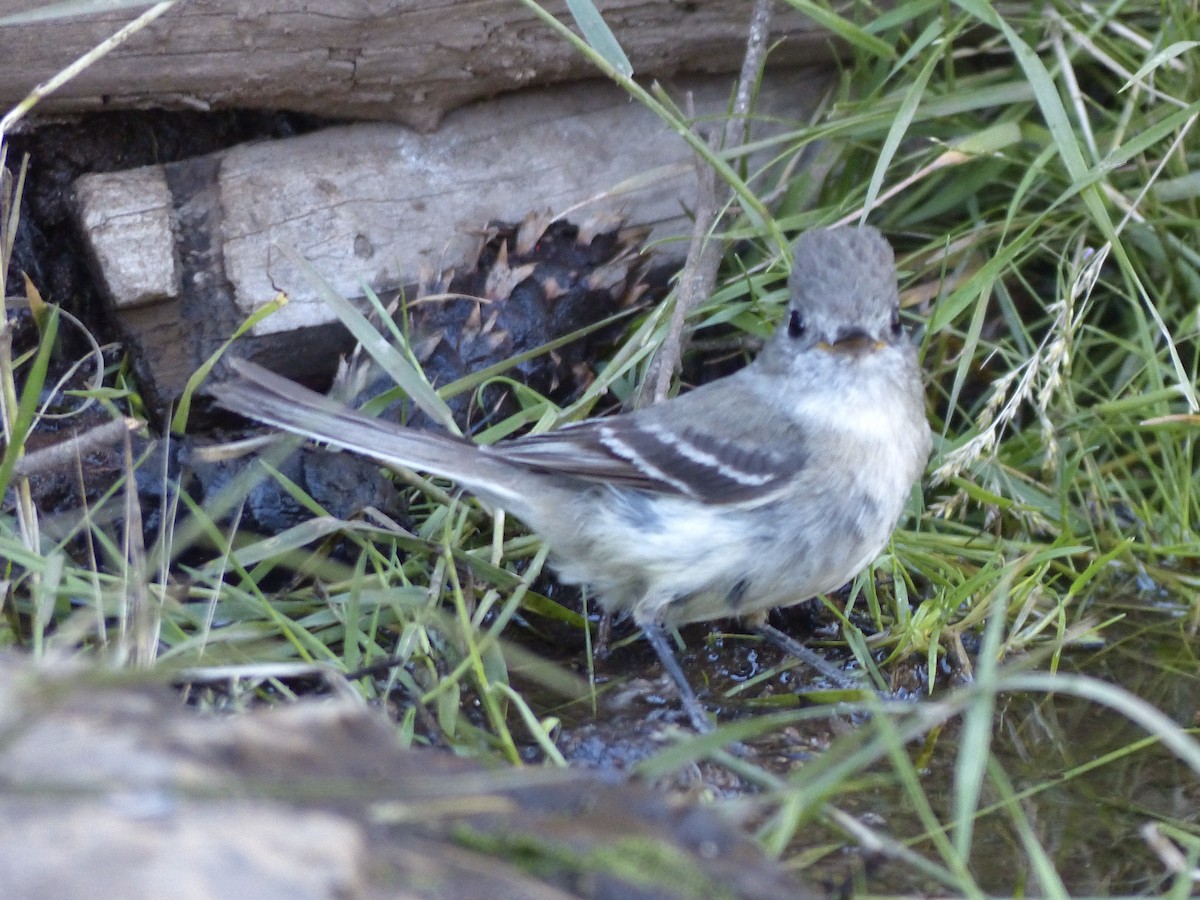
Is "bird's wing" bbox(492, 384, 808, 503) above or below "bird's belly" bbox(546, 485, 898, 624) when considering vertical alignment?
above

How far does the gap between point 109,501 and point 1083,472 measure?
120 inches

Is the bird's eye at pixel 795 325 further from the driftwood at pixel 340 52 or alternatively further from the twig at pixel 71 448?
the twig at pixel 71 448

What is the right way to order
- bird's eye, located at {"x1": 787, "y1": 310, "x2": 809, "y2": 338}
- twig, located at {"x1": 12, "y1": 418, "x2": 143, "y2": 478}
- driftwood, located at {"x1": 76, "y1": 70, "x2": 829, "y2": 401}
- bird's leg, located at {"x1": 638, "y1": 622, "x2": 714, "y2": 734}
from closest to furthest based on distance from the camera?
twig, located at {"x1": 12, "y1": 418, "x2": 143, "y2": 478} < bird's leg, located at {"x1": 638, "y1": 622, "x2": 714, "y2": 734} < bird's eye, located at {"x1": 787, "y1": 310, "x2": 809, "y2": 338} < driftwood, located at {"x1": 76, "y1": 70, "x2": 829, "y2": 401}

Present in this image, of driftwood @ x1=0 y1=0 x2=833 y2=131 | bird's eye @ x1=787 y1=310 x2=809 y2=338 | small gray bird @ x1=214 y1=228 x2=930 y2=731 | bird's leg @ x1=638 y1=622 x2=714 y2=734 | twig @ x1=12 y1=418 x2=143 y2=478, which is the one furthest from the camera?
driftwood @ x1=0 y1=0 x2=833 y2=131

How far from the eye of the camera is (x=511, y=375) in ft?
14.6

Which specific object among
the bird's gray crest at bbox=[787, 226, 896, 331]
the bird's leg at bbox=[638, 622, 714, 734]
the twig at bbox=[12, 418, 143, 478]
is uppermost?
the bird's gray crest at bbox=[787, 226, 896, 331]

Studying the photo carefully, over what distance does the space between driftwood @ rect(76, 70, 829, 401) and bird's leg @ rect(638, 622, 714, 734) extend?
1.47 meters

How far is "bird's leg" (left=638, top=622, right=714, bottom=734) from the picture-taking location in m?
3.38

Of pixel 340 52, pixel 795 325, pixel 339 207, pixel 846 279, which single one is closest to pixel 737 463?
pixel 795 325

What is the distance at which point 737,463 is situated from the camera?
11.9ft

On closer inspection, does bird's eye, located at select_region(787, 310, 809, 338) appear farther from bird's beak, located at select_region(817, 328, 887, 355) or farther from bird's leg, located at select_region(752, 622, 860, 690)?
bird's leg, located at select_region(752, 622, 860, 690)

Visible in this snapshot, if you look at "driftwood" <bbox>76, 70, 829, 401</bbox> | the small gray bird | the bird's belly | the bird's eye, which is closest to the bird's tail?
the small gray bird

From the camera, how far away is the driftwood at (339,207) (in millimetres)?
4156

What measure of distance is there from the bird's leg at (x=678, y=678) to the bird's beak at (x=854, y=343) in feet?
2.95
